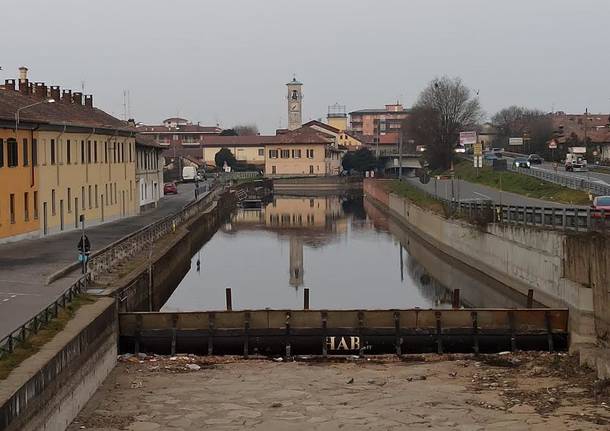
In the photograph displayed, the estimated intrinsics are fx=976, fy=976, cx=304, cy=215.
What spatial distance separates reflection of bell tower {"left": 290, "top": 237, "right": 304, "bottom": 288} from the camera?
49.8 meters

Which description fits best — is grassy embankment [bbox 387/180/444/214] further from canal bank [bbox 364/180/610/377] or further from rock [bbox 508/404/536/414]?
rock [bbox 508/404/536/414]

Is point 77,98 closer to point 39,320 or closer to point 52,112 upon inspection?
point 52,112

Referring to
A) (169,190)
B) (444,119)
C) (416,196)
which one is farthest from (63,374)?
(444,119)

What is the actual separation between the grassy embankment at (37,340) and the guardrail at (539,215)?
18071mm

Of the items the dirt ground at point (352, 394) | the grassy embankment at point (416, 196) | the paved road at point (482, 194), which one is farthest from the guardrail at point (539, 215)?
the grassy embankment at point (416, 196)

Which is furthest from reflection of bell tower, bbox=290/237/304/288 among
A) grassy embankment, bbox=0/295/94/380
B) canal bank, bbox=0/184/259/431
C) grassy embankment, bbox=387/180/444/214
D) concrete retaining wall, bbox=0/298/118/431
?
grassy embankment, bbox=0/295/94/380

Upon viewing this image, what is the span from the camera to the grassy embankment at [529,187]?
5494 centimetres

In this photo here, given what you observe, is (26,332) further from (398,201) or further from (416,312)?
(398,201)

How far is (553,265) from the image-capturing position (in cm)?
3734

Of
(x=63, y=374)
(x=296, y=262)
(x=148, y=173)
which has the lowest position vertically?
(x=296, y=262)

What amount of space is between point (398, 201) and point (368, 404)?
65984 mm

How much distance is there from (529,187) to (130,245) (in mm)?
33965

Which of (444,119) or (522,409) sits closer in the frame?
(522,409)

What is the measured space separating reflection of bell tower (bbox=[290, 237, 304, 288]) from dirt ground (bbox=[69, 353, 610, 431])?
1926 centimetres
